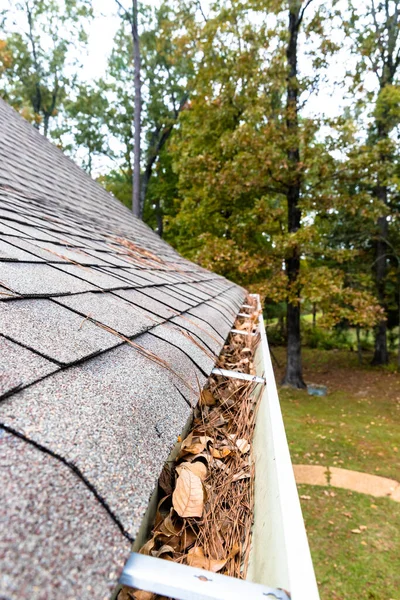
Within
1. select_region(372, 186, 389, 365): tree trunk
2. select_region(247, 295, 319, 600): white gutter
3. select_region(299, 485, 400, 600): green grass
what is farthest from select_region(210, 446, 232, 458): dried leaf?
select_region(372, 186, 389, 365): tree trunk

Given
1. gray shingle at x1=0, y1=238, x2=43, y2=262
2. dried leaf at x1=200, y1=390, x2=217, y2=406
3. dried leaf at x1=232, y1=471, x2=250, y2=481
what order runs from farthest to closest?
dried leaf at x1=200, y1=390, x2=217, y2=406 < gray shingle at x1=0, y1=238, x2=43, y2=262 < dried leaf at x1=232, y1=471, x2=250, y2=481

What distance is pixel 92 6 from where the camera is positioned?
49.2 feet

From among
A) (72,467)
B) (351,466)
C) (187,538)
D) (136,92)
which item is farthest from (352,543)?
(136,92)

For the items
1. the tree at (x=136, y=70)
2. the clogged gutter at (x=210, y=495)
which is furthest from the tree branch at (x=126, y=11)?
the clogged gutter at (x=210, y=495)

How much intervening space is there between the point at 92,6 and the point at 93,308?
18.9m

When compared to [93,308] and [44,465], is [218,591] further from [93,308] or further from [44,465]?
[93,308]

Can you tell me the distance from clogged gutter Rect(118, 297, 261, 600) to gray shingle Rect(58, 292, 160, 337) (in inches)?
18.6

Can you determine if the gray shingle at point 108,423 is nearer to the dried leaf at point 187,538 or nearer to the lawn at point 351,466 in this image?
the dried leaf at point 187,538

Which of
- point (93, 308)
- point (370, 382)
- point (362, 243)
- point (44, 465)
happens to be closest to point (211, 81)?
point (362, 243)

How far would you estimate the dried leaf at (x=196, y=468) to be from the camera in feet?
3.94

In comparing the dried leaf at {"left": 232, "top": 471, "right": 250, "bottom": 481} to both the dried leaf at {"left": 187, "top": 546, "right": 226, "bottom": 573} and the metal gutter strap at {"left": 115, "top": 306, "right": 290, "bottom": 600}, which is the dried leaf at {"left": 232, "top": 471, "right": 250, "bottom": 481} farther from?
the metal gutter strap at {"left": 115, "top": 306, "right": 290, "bottom": 600}

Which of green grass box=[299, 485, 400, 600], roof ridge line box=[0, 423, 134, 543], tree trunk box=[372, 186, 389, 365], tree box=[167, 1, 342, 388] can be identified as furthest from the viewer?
tree trunk box=[372, 186, 389, 365]

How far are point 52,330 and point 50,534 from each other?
640 millimetres

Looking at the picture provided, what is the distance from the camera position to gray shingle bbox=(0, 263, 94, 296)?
1211 mm
